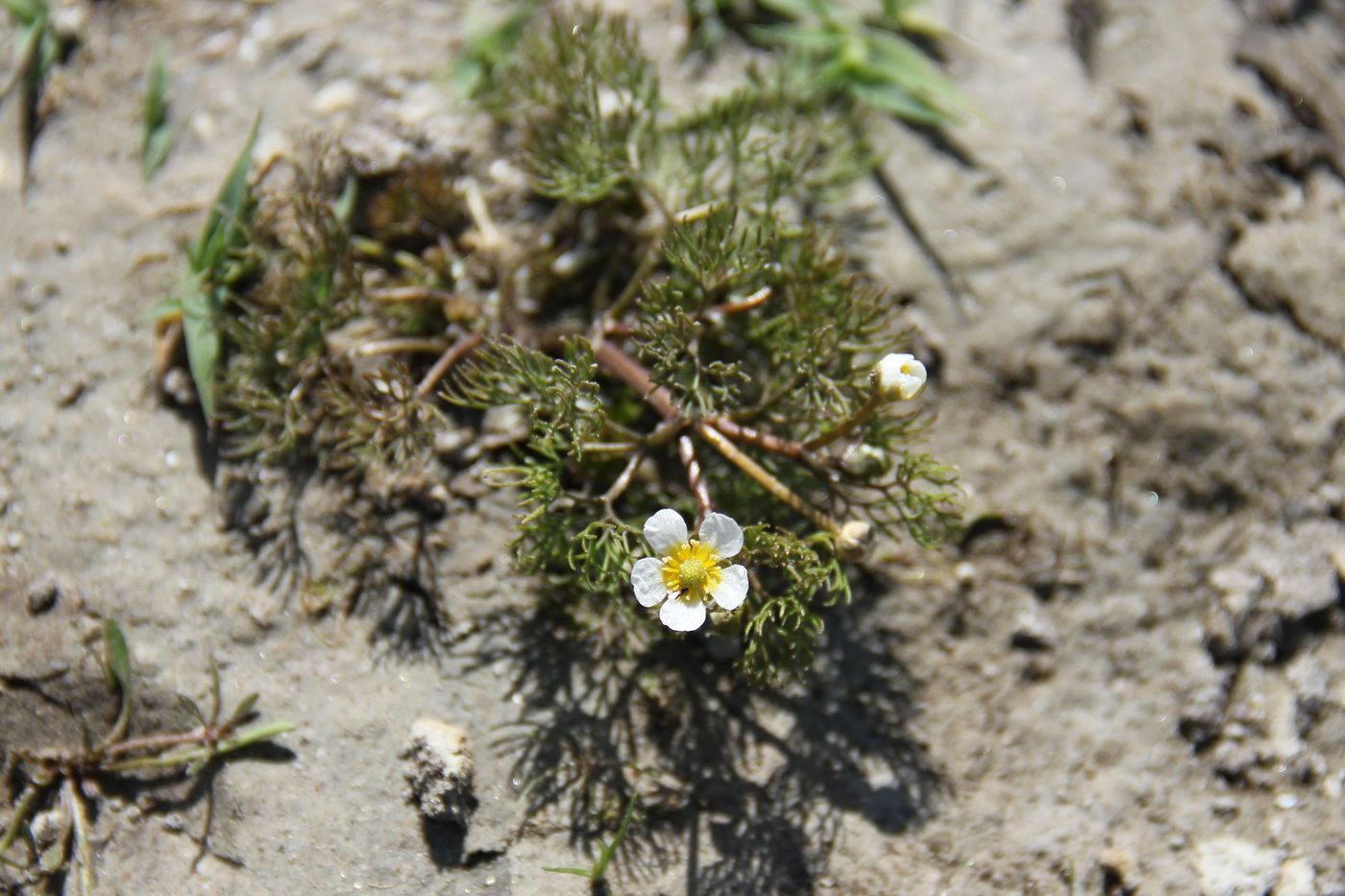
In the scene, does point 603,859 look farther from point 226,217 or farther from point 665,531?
point 226,217

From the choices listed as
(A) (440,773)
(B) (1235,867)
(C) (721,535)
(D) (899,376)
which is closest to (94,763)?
(A) (440,773)

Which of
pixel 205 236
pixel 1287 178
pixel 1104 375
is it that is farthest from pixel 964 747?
pixel 205 236

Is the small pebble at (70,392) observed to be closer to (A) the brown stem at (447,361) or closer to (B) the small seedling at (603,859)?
(A) the brown stem at (447,361)

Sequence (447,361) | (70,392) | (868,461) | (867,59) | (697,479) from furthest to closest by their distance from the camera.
Answer: (867,59) < (70,392) < (447,361) < (868,461) < (697,479)

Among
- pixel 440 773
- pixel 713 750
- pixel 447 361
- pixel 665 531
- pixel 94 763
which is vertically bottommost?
pixel 713 750

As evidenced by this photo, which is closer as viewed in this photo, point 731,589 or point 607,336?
point 731,589
